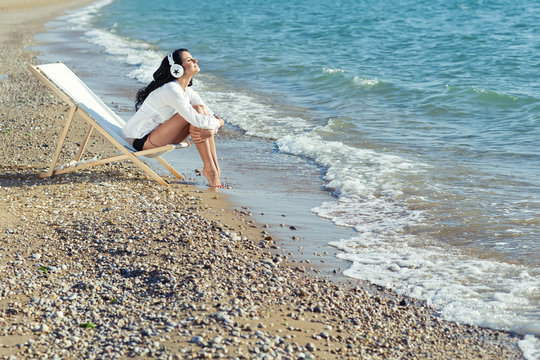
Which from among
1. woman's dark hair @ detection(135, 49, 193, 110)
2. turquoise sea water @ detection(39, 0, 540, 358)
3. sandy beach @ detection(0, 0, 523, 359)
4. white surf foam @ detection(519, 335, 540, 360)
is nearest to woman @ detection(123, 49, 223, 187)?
woman's dark hair @ detection(135, 49, 193, 110)

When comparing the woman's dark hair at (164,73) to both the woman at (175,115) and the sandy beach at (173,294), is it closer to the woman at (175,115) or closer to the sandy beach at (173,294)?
the woman at (175,115)

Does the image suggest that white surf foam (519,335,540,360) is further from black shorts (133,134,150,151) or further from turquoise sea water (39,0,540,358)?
black shorts (133,134,150,151)

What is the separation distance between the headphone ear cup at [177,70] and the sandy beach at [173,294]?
1.14 metres

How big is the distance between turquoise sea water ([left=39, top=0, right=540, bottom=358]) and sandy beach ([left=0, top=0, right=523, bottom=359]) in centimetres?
48

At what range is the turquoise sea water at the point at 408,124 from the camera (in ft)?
17.2

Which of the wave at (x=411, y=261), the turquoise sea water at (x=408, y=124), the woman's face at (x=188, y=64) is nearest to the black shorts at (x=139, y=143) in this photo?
the woman's face at (x=188, y=64)

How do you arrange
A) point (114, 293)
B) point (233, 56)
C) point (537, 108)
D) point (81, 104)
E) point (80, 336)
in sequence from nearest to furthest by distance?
point (80, 336)
point (114, 293)
point (81, 104)
point (537, 108)
point (233, 56)

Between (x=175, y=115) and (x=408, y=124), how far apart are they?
4982 mm

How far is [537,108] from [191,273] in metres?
8.76

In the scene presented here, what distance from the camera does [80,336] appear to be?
3.79 m

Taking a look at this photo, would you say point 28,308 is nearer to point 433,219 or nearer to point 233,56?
point 433,219

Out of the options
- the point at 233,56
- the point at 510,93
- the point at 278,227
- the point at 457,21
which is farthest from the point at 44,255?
the point at 457,21

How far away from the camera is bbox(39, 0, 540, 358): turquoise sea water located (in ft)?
17.2

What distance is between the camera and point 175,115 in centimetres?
661
